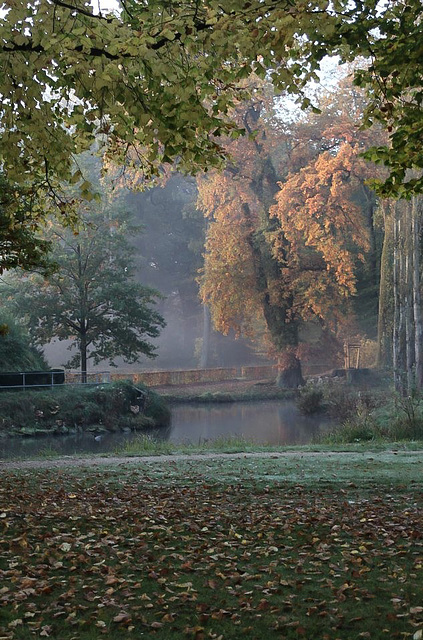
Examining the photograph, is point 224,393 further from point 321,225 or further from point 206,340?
point 206,340

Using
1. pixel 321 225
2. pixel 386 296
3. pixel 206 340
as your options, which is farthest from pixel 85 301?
pixel 206 340

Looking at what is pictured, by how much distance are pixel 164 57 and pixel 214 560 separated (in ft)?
13.0

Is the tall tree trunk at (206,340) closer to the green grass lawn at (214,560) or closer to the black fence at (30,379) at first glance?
the black fence at (30,379)

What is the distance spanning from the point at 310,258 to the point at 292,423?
12573mm

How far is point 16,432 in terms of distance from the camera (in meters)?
22.8

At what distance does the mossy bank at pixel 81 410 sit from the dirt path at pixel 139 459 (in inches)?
343

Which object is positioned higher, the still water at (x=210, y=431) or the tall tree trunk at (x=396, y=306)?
the tall tree trunk at (x=396, y=306)

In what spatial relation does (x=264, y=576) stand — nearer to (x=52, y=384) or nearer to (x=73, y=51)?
(x=73, y=51)

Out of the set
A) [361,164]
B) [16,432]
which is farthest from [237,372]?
[16,432]

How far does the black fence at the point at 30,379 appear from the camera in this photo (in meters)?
24.9

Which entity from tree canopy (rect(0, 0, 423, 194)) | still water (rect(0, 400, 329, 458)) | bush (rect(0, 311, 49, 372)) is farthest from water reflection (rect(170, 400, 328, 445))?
tree canopy (rect(0, 0, 423, 194))

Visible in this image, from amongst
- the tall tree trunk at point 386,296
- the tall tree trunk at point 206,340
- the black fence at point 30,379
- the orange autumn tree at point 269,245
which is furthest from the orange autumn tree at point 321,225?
the tall tree trunk at point 206,340

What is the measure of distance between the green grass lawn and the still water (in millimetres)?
9076

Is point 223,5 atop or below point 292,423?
atop
